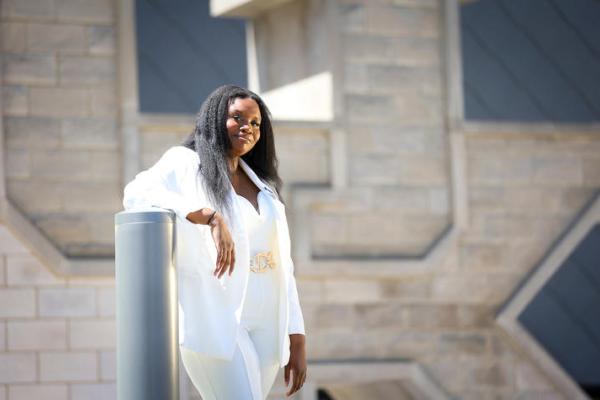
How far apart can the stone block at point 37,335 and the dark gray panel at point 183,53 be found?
3.94m

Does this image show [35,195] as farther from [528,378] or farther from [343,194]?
[528,378]

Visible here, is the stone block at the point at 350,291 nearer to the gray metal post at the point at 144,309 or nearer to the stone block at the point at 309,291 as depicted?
the stone block at the point at 309,291

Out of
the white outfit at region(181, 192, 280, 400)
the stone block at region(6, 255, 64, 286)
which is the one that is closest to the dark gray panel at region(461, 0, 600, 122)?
the stone block at region(6, 255, 64, 286)

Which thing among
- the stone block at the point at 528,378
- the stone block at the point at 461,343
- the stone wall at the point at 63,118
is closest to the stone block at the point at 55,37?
the stone wall at the point at 63,118

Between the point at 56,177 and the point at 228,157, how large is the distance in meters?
3.83

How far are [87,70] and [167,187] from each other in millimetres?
4104

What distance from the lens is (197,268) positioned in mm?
3883

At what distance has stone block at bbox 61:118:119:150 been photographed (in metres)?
7.75

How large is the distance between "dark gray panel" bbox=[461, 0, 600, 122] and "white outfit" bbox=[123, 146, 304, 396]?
854 cm

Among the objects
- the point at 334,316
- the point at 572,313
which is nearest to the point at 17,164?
the point at 334,316

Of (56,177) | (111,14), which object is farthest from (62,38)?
(56,177)

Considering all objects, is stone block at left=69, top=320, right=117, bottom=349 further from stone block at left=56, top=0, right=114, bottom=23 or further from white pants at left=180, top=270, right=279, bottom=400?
white pants at left=180, top=270, right=279, bottom=400

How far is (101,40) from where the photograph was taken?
7.85m

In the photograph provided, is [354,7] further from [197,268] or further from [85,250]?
[197,268]
